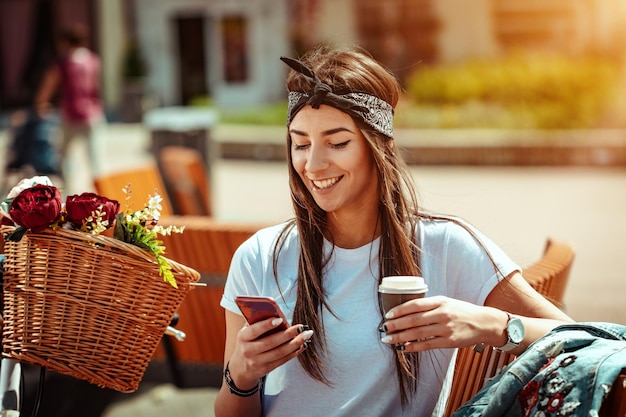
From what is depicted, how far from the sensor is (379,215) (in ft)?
9.25

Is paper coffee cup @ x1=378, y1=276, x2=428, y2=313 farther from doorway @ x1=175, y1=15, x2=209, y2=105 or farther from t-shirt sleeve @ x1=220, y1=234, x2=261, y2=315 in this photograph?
doorway @ x1=175, y1=15, x2=209, y2=105

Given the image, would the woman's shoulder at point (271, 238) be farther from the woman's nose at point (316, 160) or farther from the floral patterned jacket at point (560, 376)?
the floral patterned jacket at point (560, 376)

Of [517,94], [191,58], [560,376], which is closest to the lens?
[560,376]

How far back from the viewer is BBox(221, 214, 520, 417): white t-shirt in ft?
8.66

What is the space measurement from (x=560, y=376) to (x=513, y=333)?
1.06 feet

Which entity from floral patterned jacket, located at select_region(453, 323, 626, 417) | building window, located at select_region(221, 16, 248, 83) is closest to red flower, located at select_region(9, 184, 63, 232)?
floral patterned jacket, located at select_region(453, 323, 626, 417)

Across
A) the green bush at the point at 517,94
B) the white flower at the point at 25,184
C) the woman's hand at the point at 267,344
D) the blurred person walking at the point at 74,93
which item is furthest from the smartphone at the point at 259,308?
the green bush at the point at 517,94

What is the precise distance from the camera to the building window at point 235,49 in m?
A: 27.5

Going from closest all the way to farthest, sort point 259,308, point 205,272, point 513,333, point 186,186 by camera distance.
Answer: point 259,308
point 513,333
point 205,272
point 186,186

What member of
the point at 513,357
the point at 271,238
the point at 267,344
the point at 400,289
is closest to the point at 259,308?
the point at 267,344

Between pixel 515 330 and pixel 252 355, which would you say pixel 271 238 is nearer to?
pixel 252 355

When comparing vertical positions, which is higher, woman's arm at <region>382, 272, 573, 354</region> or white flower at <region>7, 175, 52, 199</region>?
white flower at <region>7, 175, 52, 199</region>

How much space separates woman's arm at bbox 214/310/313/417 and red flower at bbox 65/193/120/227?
0.44 meters

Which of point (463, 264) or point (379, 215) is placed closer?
point (463, 264)
